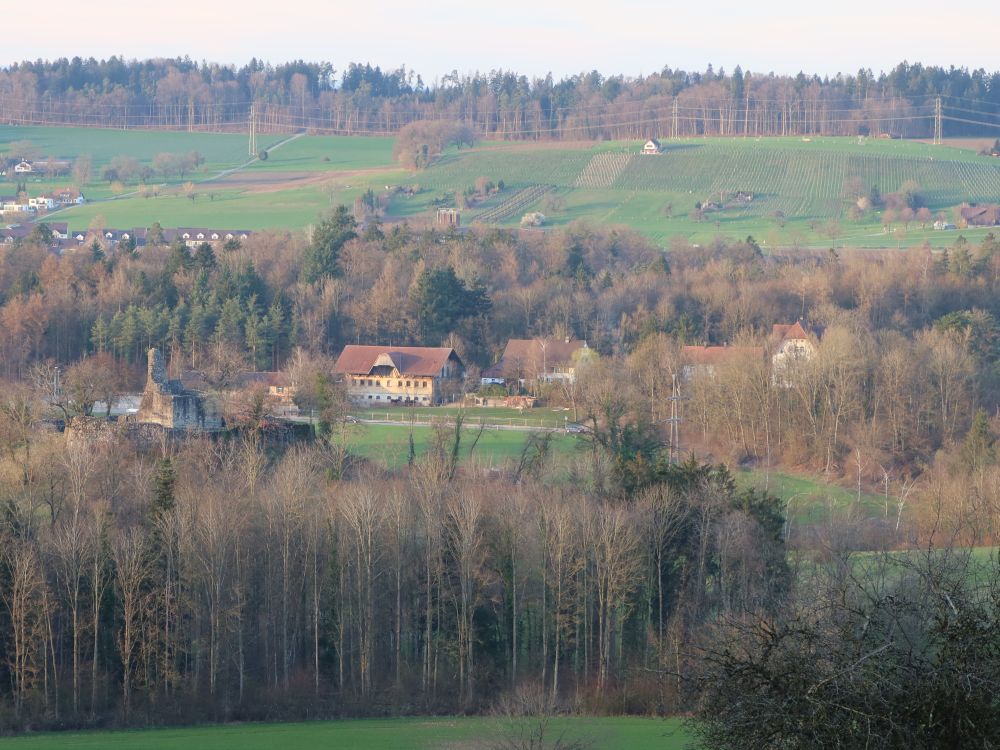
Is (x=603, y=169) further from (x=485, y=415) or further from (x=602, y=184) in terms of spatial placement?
(x=485, y=415)

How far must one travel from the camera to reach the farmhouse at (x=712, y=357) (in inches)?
2030

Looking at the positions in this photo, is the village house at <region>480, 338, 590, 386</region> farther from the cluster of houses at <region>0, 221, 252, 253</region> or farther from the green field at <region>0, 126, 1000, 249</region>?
the green field at <region>0, 126, 1000, 249</region>

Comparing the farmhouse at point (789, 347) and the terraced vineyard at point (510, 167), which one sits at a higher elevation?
the terraced vineyard at point (510, 167)

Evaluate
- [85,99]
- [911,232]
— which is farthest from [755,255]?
[85,99]

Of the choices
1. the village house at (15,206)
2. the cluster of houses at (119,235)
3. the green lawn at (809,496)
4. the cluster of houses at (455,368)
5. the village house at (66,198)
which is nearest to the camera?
the green lawn at (809,496)

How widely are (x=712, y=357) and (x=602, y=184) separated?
53.8 meters

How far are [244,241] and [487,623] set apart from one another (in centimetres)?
5206

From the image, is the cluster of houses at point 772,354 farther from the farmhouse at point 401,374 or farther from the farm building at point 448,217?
the farm building at point 448,217

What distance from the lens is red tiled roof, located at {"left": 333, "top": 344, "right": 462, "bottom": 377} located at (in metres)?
57.9

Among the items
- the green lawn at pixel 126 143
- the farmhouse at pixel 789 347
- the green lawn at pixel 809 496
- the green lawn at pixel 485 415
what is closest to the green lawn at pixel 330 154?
the green lawn at pixel 126 143

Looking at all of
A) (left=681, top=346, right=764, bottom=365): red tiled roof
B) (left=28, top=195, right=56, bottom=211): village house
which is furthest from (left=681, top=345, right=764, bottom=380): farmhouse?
(left=28, top=195, right=56, bottom=211): village house

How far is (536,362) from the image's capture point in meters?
59.0

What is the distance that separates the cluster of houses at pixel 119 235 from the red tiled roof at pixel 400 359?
987 inches

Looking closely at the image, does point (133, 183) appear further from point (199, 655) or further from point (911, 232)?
point (199, 655)
